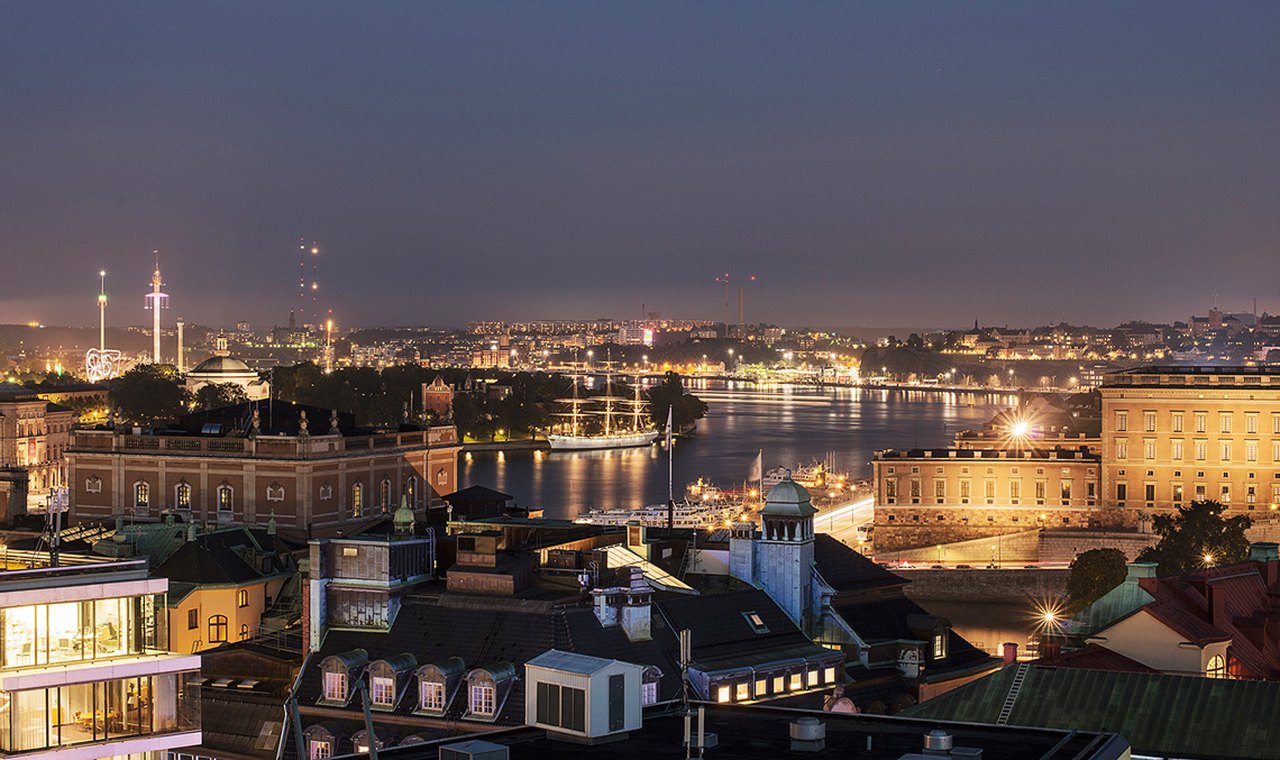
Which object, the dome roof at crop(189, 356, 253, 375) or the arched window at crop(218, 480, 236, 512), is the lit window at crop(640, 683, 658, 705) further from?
the dome roof at crop(189, 356, 253, 375)

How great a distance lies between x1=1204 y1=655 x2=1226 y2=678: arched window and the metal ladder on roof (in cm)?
379

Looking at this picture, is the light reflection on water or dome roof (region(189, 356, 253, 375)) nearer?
the light reflection on water

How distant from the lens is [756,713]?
15.9m

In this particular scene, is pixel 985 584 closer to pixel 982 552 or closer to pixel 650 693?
pixel 982 552

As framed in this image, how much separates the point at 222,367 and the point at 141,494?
82757 mm

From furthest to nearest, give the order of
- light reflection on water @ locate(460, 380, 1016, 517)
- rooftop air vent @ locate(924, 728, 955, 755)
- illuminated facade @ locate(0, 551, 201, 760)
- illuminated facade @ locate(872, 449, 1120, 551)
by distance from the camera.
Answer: light reflection on water @ locate(460, 380, 1016, 517), illuminated facade @ locate(872, 449, 1120, 551), illuminated facade @ locate(0, 551, 201, 760), rooftop air vent @ locate(924, 728, 955, 755)

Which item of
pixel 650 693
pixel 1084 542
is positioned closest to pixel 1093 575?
Answer: pixel 1084 542

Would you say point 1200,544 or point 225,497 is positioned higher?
point 225,497

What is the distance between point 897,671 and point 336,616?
7.50 m

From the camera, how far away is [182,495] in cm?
3972

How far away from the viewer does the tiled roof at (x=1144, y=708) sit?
17.8m

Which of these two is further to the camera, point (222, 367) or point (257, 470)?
point (222, 367)

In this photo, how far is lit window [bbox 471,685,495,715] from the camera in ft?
66.6

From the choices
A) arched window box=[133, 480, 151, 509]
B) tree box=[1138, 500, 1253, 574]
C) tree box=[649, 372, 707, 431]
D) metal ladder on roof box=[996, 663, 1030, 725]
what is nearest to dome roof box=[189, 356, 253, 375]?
tree box=[649, 372, 707, 431]
